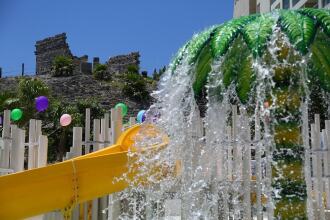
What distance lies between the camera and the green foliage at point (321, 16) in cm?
306

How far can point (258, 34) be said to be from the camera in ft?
10.0

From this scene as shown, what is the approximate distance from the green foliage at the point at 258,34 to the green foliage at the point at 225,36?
2.2 inches

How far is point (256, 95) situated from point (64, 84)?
37033 mm

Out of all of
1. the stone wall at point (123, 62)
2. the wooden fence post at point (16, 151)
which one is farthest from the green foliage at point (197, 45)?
the stone wall at point (123, 62)

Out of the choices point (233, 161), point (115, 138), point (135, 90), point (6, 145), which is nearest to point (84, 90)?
point (135, 90)

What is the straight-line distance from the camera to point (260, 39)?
304 centimetres

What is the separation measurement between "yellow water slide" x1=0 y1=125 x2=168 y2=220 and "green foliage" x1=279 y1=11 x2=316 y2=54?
2.43m

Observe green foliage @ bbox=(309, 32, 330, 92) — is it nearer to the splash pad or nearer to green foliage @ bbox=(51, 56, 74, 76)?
the splash pad

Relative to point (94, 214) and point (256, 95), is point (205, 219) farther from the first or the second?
point (256, 95)

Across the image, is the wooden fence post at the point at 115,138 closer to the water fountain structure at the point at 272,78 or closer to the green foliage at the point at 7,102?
the water fountain structure at the point at 272,78

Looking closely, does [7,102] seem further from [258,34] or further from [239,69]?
[258,34]

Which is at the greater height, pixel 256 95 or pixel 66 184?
pixel 256 95

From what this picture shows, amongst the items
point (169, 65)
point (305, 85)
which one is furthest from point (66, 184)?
point (305, 85)

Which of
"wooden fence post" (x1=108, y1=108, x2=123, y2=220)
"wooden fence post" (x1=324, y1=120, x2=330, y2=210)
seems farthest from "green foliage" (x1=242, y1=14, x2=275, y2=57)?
"wooden fence post" (x1=324, y1=120, x2=330, y2=210)
